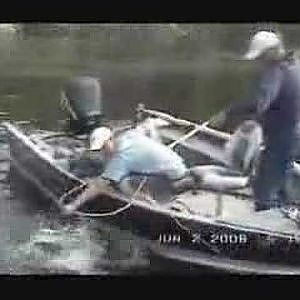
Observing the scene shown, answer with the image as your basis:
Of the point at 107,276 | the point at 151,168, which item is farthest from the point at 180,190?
the point at 107,276

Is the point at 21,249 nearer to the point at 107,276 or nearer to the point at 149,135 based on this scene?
the point at 107,276

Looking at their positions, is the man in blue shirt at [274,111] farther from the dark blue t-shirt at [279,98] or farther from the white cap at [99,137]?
the white cap at [99,137]

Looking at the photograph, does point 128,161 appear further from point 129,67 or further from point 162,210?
point 129,67

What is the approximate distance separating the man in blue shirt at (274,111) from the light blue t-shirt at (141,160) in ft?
0.86

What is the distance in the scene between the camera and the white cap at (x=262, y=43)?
4180mm

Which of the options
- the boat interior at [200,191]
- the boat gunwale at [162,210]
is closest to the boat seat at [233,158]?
the boat interior at [200,191]

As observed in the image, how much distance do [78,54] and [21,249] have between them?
74 cm

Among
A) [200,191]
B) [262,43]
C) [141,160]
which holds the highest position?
→ [262,43]

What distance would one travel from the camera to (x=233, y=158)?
422cm

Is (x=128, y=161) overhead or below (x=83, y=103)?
below

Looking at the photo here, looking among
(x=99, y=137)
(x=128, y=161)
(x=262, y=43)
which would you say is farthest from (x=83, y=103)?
(x=262, y=43)

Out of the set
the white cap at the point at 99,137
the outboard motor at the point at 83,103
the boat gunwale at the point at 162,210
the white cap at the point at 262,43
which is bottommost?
the boat gunwale at the point at 162,210

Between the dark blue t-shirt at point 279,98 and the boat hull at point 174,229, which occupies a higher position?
the dark blue t-shirt at point 279,98

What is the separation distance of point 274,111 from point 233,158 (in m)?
0.22
